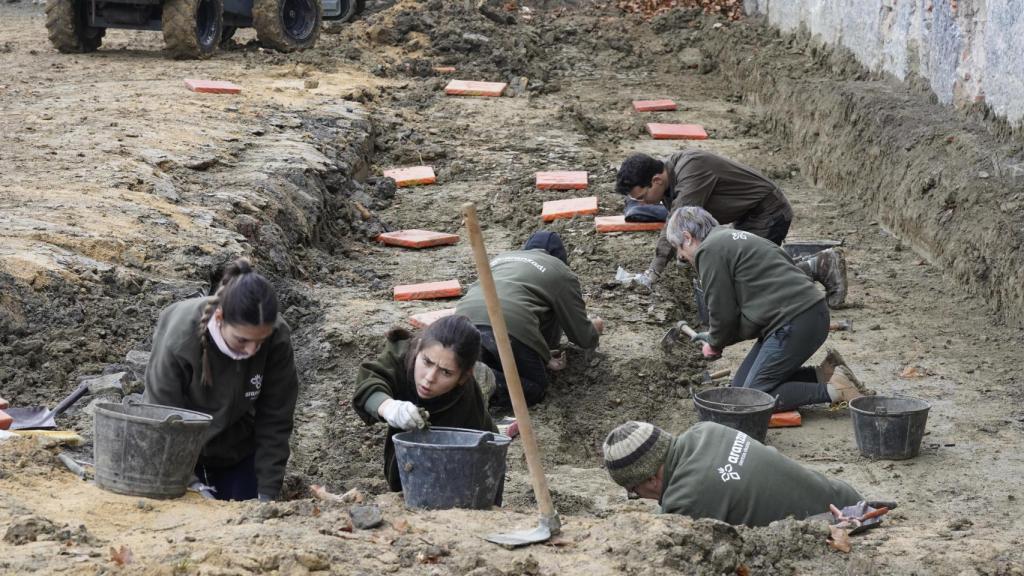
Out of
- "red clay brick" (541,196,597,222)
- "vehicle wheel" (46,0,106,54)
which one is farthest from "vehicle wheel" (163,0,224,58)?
"red clay brick" (541,196,597,222)

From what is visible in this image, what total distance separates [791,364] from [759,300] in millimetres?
404

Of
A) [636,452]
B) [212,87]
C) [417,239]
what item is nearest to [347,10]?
[212,87]

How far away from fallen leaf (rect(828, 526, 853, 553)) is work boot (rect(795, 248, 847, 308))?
4.31 metres

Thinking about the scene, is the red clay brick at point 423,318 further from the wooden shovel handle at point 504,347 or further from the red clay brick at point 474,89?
the red clay brick at point 474,89

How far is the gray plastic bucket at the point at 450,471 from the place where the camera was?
13.8ft

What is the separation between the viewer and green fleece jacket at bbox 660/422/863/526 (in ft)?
13.8

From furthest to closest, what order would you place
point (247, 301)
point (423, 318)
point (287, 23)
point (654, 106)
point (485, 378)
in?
point (287, 23)
point (654, 106)
point (423, 318)
point (485, 378)
point (247, 301)

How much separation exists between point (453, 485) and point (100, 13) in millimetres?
12065

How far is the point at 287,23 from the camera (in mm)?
16281

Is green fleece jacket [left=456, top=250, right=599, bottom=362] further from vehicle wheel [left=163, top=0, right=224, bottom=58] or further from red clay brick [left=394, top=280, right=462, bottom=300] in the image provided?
vehicle wheel [left=163, top=0, right=224, bottom=58]

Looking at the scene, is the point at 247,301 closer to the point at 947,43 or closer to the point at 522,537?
the point at 522,537

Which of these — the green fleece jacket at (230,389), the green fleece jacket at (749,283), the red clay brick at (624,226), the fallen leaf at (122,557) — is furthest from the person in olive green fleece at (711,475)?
the red clay brick at (624,226)

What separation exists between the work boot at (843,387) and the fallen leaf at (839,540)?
262 cm

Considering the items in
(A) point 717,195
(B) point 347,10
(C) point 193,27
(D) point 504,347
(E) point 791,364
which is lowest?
(E) point 791,364
